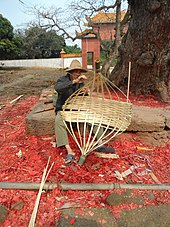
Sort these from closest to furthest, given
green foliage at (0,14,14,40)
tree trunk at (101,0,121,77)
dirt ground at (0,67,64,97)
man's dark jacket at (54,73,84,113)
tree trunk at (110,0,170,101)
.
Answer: man's dark jacket at (54,73,84,113)
tree trunk at (110,0,170,101)
dirt ground at (0,67,64,97)
tree trunk at (101,0,121,77)
green foliage at (0,14,14,40)

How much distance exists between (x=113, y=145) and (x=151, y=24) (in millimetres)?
2600

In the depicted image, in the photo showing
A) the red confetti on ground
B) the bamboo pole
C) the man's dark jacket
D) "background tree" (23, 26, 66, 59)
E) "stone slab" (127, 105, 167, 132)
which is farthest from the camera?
"background tree" (23, 26, 66, 59)

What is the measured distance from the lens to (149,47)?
14.3 feet

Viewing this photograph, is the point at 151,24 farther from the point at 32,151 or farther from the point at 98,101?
the point at 32,151

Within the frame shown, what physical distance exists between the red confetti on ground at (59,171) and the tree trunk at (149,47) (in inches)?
68.2

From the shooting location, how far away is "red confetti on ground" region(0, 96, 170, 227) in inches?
77.7

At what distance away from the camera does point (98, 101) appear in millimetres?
2789

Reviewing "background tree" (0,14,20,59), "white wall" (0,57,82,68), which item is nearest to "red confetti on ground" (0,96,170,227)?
"white wall" (0,57,82,68)

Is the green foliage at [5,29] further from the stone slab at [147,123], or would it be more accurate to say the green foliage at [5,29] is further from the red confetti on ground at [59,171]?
the stone slab at [147,123]

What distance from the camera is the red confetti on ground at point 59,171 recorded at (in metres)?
1.97

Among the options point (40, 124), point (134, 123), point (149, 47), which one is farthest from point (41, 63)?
point (134, 123)

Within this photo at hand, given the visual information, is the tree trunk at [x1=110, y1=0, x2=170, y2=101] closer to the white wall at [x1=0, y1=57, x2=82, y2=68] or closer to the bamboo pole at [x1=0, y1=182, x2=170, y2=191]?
the bamboo pole at [x1=0, y1=182, x2=170, y2=191]

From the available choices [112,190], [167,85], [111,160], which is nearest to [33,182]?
[112,190]

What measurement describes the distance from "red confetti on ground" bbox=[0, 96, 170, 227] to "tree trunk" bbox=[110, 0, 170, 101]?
1.73 m
